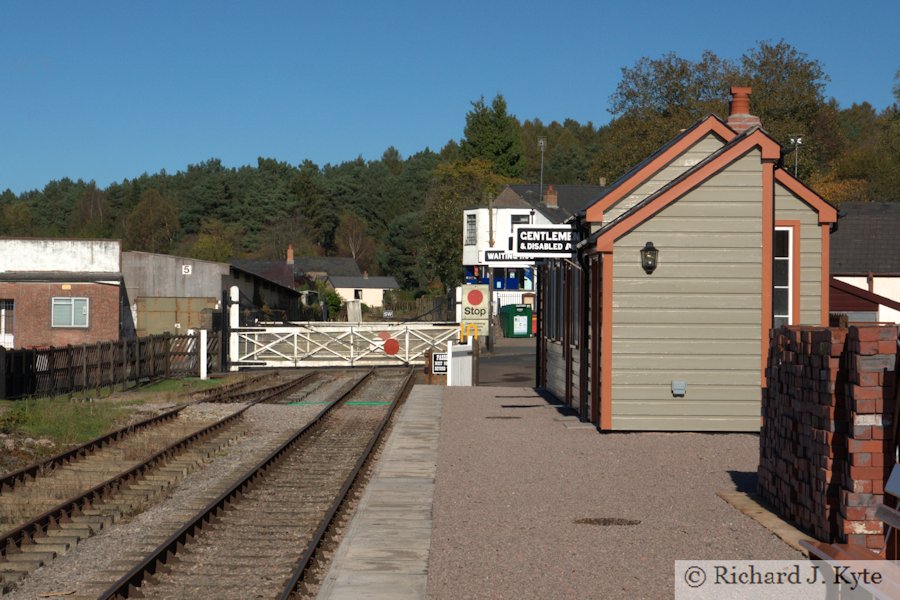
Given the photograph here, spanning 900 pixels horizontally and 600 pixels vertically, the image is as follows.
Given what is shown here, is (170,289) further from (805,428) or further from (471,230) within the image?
(805,428)

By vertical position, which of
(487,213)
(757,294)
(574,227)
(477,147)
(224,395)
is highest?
(477,147)

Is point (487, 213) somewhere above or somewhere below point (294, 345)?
above

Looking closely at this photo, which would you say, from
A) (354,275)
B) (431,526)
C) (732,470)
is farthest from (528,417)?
(354,275)

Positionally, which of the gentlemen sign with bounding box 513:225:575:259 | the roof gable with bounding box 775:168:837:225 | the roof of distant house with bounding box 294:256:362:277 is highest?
the roof of distant house with bounding box 294:256:362:277

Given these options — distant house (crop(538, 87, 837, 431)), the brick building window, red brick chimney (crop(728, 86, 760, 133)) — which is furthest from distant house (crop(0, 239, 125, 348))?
distant house (crop(538, 87, 837, 431))

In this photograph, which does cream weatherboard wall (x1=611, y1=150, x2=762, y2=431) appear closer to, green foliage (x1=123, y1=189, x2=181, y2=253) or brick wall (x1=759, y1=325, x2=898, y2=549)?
brick wall (x1=759, y1=325, x2=898, y2=549)

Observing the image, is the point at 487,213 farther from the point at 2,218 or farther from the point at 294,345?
the point at 2,218

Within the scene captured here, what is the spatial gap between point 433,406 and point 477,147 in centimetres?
10659

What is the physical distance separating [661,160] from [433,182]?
111 metres

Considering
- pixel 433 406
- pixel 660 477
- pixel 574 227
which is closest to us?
pixel 660 477

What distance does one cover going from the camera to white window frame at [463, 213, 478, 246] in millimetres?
76000

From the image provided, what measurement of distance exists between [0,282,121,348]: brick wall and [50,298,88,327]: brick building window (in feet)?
0.51

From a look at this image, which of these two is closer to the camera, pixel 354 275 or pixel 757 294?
pixel 757 294

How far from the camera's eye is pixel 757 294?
17250mm
